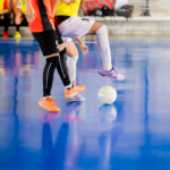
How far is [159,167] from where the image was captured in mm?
1723

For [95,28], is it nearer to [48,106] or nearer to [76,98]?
[76,98]

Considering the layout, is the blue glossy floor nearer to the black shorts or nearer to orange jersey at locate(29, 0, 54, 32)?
the black shorts

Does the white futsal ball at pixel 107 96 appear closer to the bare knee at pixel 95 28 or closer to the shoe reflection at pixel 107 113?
the shoe reflection at pixel 107 113

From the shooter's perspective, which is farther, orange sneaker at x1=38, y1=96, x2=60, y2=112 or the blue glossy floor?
orange sneaker at x1=38, y1=96, x2=60, y2=112

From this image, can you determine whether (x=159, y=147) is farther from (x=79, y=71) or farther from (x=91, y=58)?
(x=91, y=58)

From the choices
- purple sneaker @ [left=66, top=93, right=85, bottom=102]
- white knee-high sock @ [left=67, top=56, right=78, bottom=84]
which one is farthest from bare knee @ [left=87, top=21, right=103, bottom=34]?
purple sneaker @ [left=66, top=93, right=85, bottom=102]

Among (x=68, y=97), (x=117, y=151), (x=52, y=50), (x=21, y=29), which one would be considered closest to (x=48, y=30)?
(x=52, y=50)

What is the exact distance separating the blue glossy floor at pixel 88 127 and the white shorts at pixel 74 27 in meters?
0.70

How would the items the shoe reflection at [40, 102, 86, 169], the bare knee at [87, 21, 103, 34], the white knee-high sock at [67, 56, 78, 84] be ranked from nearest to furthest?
the shoe reflection at [40, 102, 86, 169] < the bare knee at [87, 21, 103, 34] < the white knee-high sock at [67, 56, 78, 84]

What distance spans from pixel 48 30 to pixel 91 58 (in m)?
3.91

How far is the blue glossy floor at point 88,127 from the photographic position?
1804 millimetres

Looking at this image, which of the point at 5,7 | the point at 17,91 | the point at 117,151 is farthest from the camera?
the point at 5,7

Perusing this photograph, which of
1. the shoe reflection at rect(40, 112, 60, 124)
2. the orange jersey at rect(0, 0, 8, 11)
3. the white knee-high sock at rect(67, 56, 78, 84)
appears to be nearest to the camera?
the shoe reflection at rect(40, 112, 60, 124)

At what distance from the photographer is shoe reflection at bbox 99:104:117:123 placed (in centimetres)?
264
